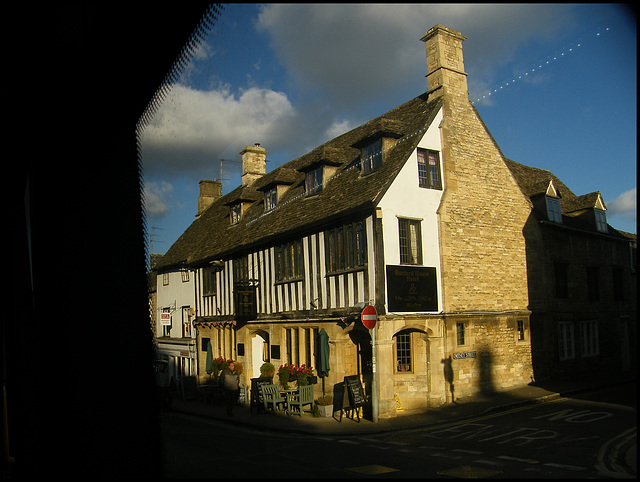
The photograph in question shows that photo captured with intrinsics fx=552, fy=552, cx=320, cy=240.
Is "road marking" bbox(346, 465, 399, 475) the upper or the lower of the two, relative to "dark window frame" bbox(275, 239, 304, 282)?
lower

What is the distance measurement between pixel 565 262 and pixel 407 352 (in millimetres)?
8439

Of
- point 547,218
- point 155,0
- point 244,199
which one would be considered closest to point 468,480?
point 155,0

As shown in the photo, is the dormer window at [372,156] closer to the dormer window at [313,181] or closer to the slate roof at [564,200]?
the dormer window at [313,181]

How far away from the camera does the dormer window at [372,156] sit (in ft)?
55.6

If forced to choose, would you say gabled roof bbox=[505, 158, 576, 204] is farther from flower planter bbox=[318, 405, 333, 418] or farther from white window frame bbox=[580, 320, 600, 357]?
flower planter bbox=[318, 405, 333, 418]

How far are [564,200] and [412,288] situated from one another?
36.7ft

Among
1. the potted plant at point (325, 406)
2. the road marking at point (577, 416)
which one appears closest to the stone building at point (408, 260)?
the potted plant at point (325, 406)

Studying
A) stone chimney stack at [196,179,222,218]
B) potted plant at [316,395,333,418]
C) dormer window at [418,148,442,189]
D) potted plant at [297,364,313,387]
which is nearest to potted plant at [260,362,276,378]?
potted plant at [297,364,313,387]

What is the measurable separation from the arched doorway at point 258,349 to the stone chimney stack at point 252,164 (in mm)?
10566

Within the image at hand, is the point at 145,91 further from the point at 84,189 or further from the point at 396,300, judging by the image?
the point at 396,300

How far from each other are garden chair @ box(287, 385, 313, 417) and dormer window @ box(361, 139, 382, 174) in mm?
6760

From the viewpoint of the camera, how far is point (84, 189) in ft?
9.21

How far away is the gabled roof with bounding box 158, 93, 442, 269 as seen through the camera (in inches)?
634

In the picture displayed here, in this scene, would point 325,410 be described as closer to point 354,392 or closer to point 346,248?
point 354,392
